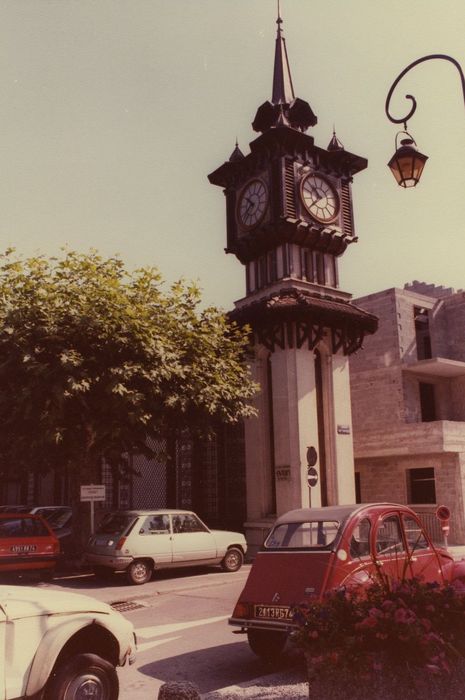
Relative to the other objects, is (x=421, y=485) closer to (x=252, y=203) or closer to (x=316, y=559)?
(x=252, y=203)

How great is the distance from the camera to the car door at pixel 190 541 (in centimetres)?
1625

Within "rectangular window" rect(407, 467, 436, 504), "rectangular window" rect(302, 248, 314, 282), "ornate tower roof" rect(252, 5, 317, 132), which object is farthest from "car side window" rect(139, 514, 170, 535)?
"ornate tower roof" rect(252, 5, 317, 132)

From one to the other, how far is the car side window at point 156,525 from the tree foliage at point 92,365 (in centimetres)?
236

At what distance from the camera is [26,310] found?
16.2m

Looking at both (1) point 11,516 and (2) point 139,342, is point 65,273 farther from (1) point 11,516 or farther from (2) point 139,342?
(1) point 11,516

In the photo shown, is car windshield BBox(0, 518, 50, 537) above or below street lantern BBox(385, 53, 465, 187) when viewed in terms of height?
below

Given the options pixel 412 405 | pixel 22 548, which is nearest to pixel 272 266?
pixel 412 405

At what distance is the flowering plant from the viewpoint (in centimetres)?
459

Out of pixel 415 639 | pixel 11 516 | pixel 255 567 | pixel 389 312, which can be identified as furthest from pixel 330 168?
pixel 415 639

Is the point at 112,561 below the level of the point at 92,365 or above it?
below

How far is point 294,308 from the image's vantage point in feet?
74.4

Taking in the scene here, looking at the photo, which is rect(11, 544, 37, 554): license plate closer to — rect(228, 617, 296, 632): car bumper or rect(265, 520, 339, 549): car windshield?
rect(265, 520, 339, 549): car windshield

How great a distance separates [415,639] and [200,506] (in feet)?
68.6

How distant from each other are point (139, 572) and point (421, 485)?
15745mm
